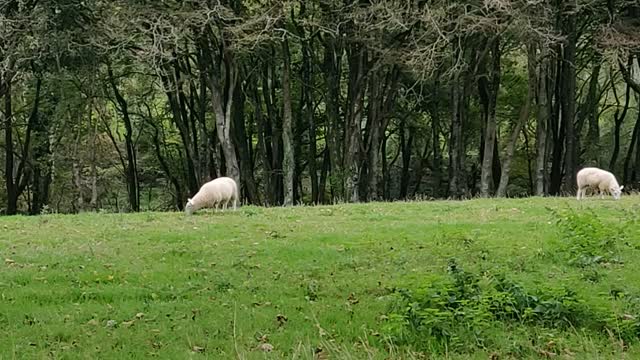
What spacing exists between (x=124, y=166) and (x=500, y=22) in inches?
906

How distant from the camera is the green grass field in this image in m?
6.54

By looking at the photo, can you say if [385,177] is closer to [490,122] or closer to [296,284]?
[490,122]

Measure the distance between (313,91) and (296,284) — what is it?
83.4 feet

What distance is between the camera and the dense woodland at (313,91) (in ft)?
79.2

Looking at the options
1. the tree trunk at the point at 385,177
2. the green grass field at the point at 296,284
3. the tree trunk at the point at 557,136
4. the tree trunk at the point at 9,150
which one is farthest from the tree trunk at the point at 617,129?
the tree trunk at the point at 9,150

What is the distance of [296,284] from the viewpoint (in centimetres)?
898

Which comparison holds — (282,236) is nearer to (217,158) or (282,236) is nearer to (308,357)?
(308,357)

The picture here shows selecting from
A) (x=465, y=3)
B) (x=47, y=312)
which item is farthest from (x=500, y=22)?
(x=47, y=312)

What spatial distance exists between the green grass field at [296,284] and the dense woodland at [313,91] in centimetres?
1070

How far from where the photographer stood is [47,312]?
786cm

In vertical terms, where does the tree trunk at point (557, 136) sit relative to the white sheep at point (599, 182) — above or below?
above

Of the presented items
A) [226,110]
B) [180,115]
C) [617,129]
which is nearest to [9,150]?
[180,115]

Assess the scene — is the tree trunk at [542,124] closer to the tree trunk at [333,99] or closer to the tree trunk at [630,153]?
the tree trunk at [333,99]

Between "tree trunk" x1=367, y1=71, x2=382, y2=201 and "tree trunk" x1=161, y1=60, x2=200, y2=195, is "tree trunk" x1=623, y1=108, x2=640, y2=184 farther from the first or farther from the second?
"tree trunk" x1=161, y1=60, x2=200, y2=195
